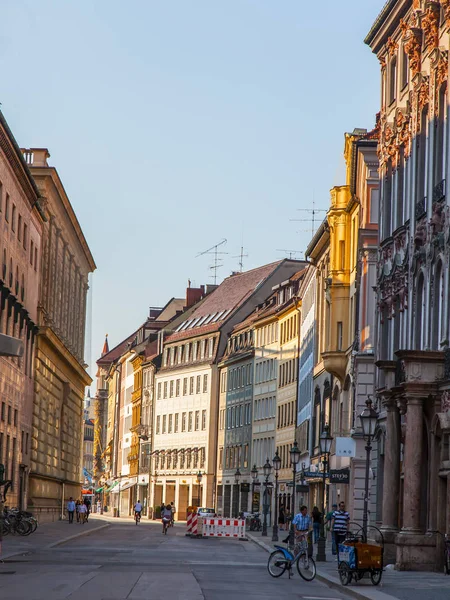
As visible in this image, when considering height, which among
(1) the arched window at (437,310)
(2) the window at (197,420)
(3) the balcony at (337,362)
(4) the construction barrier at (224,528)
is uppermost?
(2) the window at (197,420)

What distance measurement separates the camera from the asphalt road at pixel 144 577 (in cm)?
2689

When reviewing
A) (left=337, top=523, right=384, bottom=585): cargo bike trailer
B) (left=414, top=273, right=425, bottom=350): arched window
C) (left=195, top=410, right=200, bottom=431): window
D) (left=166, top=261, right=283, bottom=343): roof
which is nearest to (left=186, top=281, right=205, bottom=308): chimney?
(left=166, top=261, right=283, bottom=343): roof

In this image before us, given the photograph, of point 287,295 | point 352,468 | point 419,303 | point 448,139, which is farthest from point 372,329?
point 287,295

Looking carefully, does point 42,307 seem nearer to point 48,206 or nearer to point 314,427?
point 48,206

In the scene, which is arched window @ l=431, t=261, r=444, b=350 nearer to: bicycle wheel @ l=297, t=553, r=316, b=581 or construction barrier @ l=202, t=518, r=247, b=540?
bicycle wheel @ l=297, t=553, r=316, b=581

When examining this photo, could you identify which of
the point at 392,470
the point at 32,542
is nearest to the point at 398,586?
the point at 392,470

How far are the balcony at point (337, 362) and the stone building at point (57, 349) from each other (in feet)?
57.4

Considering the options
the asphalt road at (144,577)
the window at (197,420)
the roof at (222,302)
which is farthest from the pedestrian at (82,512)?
the window at (197,420)

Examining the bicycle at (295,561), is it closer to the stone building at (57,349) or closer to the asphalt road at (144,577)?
the asphalt road at (144,577)

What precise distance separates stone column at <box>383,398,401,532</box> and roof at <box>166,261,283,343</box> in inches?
3966

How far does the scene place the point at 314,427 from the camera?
297 feet

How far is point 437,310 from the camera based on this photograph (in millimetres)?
40562

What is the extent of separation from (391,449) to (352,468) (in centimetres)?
2277

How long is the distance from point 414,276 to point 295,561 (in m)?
11.5
